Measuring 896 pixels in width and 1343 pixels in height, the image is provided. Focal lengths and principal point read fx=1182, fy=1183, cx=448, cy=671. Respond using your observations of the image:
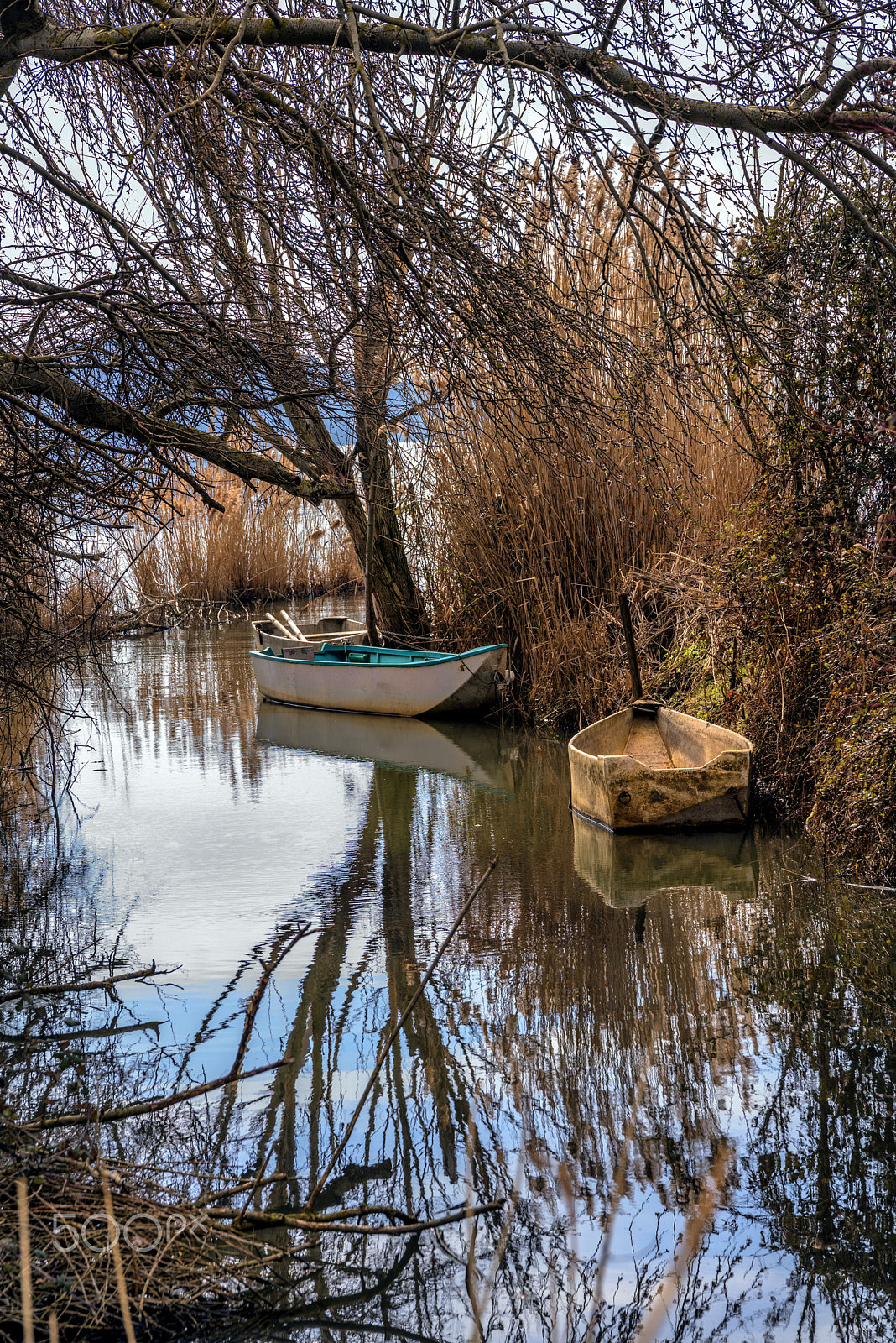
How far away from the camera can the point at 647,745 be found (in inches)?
289

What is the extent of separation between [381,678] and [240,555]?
30.9 feet

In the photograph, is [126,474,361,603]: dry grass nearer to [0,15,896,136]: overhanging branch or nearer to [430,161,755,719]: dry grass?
[430,161,755,719]: dry grass

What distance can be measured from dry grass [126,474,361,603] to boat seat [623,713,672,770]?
10.7 meters

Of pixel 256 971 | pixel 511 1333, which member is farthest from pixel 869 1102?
pixel 256 971

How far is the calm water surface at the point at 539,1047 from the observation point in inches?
96.5

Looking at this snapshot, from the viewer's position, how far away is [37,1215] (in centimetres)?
226

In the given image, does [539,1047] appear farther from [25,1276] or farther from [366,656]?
[366,656]

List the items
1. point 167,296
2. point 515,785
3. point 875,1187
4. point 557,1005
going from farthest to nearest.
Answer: point 515,785 < point 557,1005 < point 167,296 < point 875,1187

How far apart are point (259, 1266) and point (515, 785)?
5464mm

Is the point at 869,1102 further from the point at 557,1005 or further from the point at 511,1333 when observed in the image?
the point at 511,1333

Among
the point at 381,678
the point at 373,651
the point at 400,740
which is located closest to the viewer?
the point at 400,740

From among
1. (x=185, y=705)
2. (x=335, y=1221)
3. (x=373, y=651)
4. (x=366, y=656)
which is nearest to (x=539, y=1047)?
(x=335, y=1221)

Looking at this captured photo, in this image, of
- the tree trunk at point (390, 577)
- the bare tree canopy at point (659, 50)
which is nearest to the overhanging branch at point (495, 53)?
the bare tree canopy at point (659, 50)

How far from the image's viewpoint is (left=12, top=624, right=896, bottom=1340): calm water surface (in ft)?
8.04
